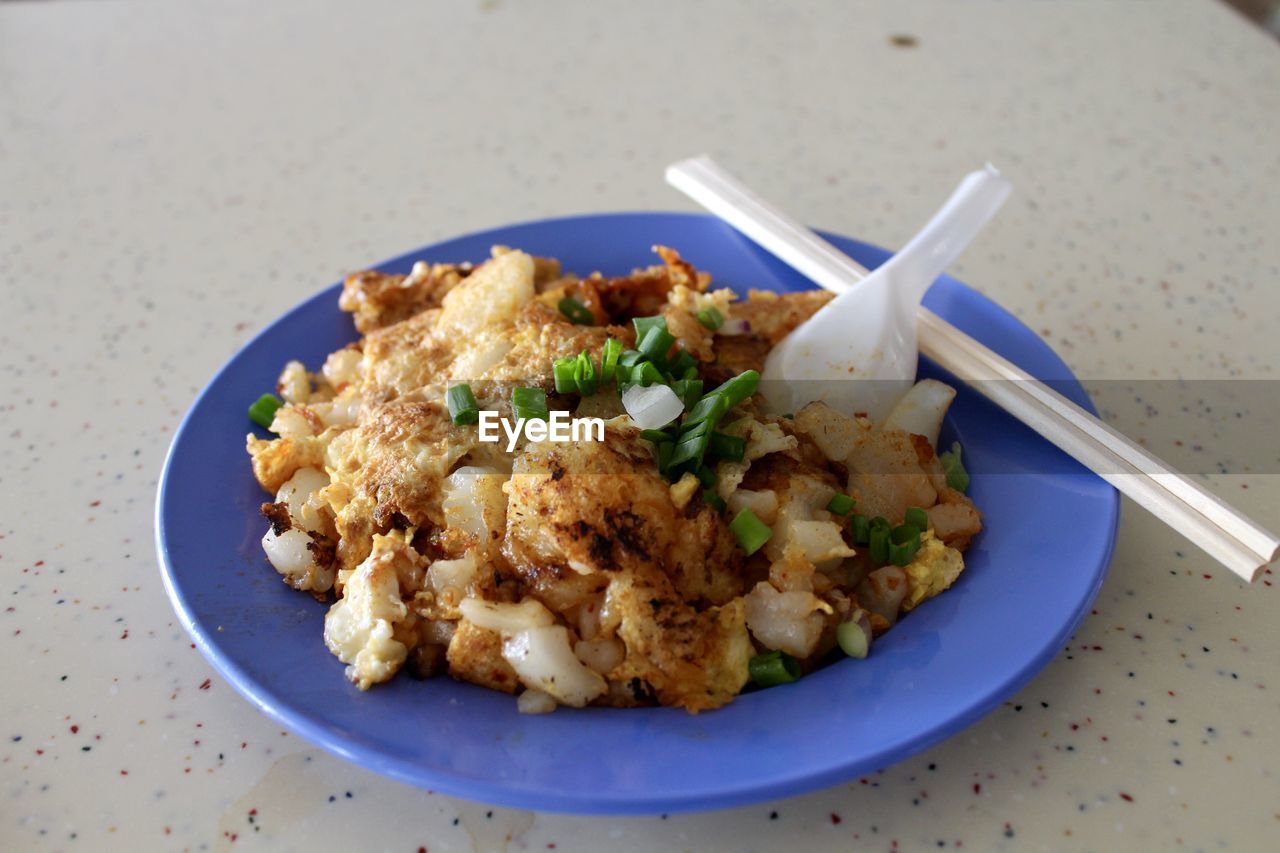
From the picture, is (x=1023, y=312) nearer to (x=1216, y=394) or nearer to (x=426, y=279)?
(x=1216, y=394)

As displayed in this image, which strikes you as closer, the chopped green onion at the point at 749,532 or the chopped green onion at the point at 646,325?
the chopped green onion at the point at 749,532

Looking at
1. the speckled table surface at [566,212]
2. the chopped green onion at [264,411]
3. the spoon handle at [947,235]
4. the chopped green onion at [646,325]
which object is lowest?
the speckled table surface at [566,212]

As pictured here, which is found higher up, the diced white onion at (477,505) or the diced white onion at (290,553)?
the diced white onion at (477,505)

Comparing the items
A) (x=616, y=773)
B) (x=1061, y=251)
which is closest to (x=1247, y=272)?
(x=1061, y=251)

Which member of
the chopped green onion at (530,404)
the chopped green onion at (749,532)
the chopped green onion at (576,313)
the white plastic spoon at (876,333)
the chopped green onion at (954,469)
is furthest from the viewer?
the chopped green onion at (576,313)

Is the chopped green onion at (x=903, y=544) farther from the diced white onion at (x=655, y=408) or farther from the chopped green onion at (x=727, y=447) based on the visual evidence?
the diced white onion at (x=655, y=408)

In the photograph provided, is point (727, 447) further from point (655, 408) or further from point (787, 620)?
point (787, 620)

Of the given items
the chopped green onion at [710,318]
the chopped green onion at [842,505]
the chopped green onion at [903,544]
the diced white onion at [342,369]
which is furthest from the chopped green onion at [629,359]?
the diced white onion at [342,369]
